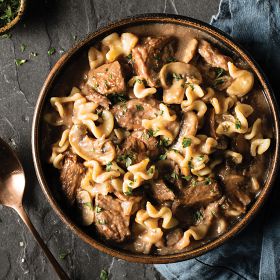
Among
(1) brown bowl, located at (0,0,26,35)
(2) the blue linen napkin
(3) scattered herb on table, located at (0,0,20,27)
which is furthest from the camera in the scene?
(3) scattered herb on table, located at (0,0,20,27)

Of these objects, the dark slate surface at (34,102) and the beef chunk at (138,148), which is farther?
the dark slate surface at (34,102)

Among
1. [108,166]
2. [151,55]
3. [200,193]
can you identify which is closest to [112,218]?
[108,166]

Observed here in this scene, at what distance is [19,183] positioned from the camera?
3.81 meters

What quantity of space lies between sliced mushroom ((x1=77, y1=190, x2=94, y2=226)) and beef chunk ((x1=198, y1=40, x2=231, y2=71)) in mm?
1175

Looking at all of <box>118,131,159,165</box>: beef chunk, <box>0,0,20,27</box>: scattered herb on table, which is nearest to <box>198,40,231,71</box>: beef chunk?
<box>118,131,159,165</box>: beef chunk

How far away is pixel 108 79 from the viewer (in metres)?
3.23

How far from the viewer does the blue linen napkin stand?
3652 millimetres

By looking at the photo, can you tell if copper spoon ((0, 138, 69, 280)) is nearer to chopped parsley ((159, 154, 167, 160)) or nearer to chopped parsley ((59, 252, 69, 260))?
chopped parsley ((59, 252, 69, 260))

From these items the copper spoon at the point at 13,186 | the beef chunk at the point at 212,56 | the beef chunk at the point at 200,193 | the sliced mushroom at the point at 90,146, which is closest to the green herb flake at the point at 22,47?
the copper spoon at the point at 13,186

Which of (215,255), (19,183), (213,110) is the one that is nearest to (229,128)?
(213,110)

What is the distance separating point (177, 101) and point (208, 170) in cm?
48

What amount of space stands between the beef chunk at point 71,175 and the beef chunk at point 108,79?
19.2 inches

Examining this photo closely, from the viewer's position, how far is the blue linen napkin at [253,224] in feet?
12.0

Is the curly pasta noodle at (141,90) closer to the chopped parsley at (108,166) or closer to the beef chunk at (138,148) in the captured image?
the beef chunk at (138,148)
